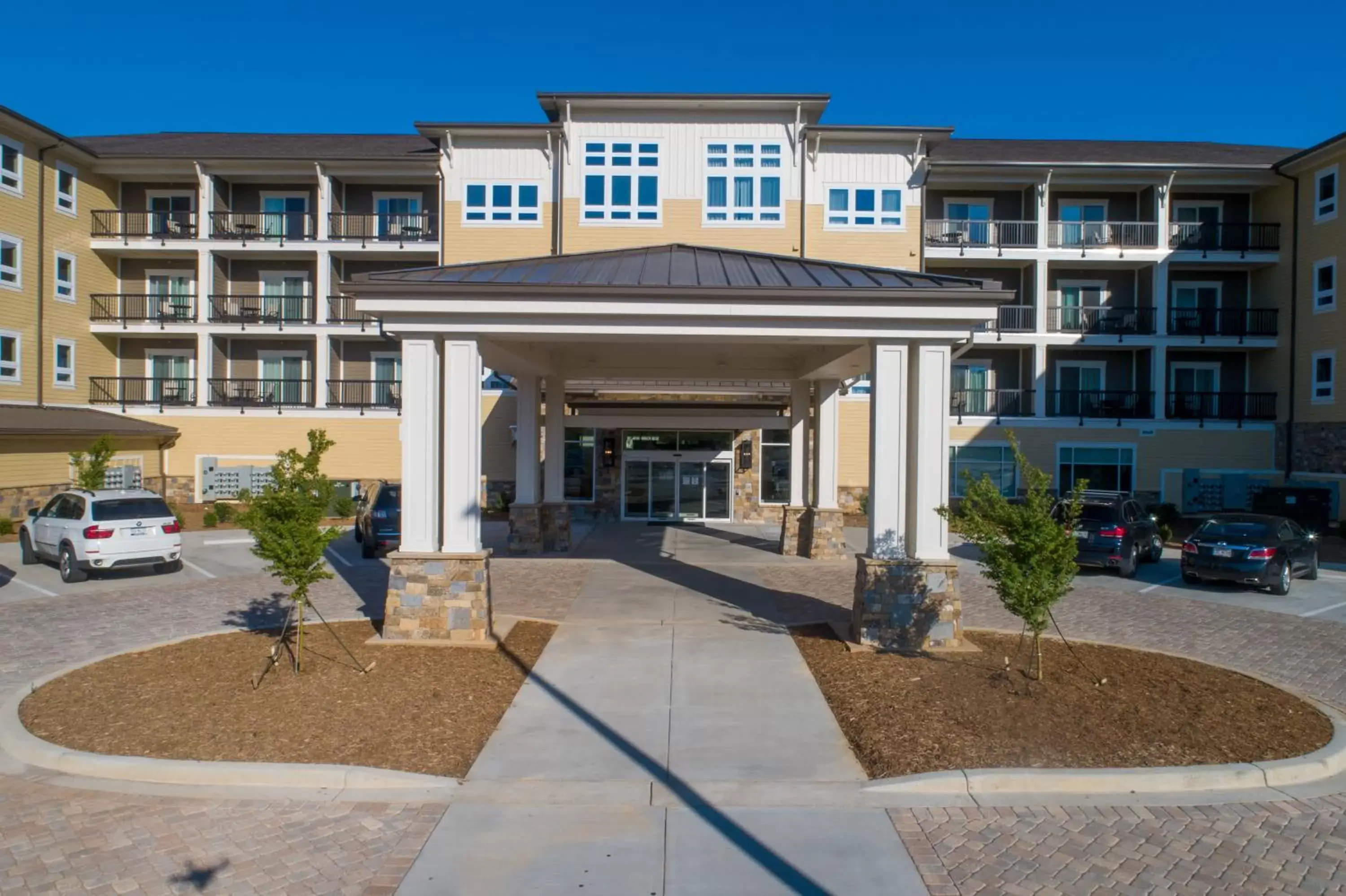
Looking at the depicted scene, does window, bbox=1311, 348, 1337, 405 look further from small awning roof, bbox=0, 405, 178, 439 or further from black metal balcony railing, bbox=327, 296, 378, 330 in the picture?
small awning roof, bbox=0, 405, 178, 439

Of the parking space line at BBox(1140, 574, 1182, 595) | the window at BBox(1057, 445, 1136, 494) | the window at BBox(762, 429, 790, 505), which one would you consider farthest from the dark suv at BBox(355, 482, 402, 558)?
the window at BBox(1057, 445, 1136, 494)

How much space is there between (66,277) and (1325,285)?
4285cm

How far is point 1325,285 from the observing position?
91.6 feet

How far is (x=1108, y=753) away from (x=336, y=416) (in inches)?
1119

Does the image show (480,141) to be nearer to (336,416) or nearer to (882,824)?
(336,416)

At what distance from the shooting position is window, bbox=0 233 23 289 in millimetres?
25953

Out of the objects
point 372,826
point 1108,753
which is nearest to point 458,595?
point 372,826

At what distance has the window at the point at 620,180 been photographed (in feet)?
88.3

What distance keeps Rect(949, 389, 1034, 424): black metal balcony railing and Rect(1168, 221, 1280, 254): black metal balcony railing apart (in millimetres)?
7491

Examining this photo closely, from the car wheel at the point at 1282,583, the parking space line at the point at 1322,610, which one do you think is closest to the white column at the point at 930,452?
the parking space line at the point at 1322,610

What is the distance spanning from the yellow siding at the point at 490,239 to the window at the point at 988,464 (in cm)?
1595

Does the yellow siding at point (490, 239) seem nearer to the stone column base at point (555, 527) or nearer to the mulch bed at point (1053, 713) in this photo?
the stone column base at point (555, 527)

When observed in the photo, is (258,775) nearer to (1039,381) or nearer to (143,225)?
(1039,381)

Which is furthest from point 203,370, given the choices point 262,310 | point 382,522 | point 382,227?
point 382,522
